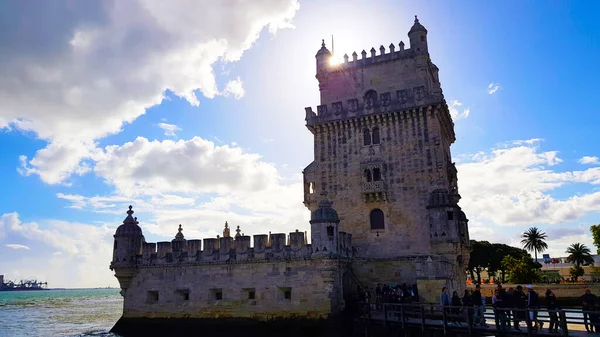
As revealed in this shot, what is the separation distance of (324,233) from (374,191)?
6.03m

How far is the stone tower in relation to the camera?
2939cm

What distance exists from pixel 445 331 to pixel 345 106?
18.4 m

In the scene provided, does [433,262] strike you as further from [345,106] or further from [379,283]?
[345,106]

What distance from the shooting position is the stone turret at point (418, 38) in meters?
32.8

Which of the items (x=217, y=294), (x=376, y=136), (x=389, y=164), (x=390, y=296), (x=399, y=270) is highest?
(x=376, y=136)

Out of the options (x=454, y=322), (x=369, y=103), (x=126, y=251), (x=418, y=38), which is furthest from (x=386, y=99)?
(x=126, y=251)

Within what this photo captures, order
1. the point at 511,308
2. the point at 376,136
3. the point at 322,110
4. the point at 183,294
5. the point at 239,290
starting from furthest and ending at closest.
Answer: the point at 322,110 → the point at 376,136 → the point at 183,294 → the point at 239,290 → the point at 511,308

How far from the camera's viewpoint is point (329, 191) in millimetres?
32688

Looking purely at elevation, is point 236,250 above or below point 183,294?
above

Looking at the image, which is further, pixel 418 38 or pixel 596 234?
pixel 596 234

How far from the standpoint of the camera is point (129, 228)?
3225 centimetres

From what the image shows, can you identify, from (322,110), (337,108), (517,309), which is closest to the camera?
(517,309)

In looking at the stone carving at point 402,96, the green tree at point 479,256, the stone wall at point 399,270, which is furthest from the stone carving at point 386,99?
the green tree at point 479,256

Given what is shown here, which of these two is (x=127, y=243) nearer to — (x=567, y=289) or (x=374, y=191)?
(x=374, y=191)
